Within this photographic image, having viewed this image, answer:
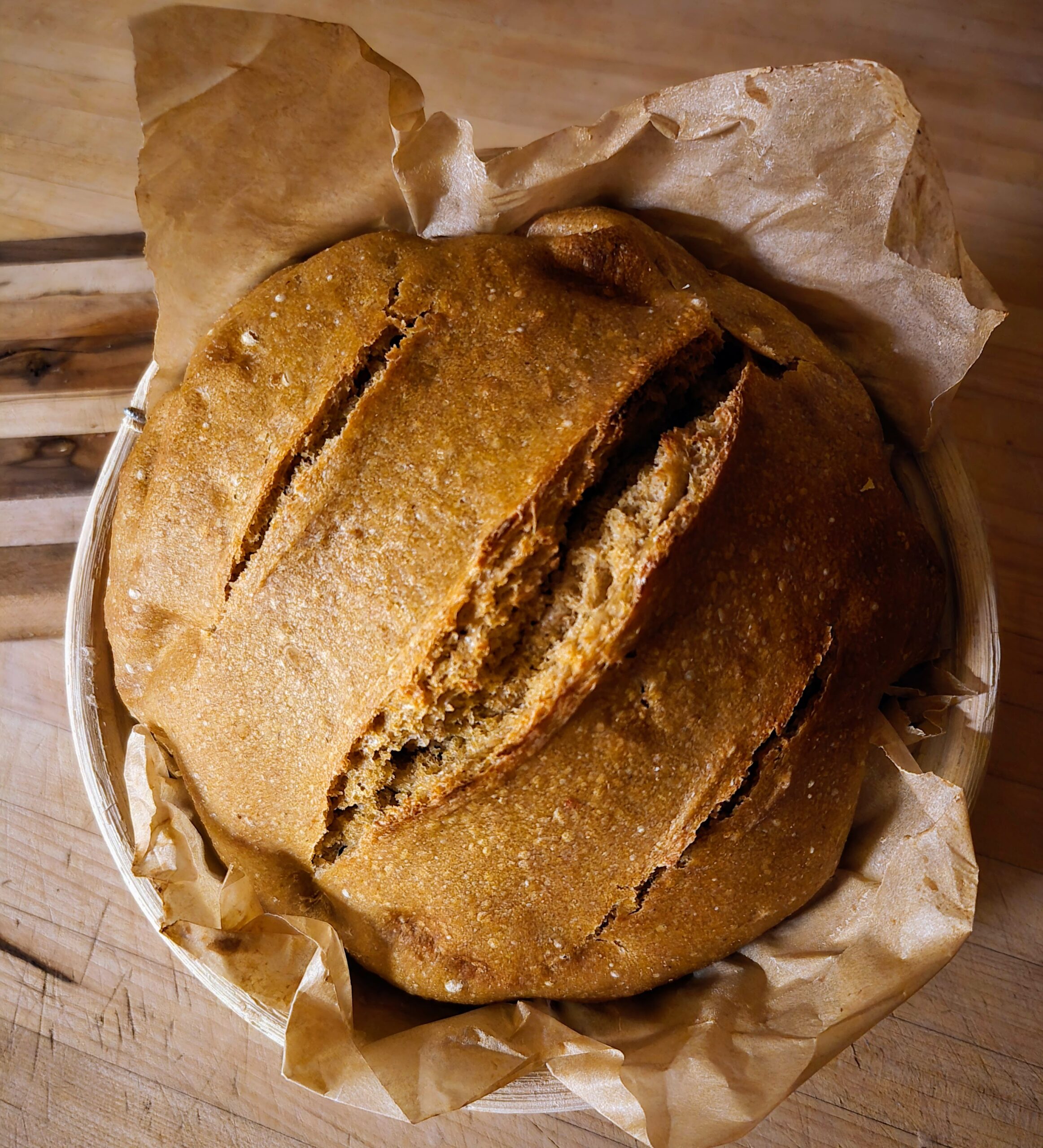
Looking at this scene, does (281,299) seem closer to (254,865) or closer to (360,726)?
(360,726)

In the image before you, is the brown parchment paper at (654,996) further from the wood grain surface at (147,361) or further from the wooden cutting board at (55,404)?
the wooden cutting board at (55,404)

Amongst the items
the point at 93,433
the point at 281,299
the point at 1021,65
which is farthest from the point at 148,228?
the point at 1021,65

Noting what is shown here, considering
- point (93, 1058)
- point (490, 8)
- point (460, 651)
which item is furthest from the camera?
point (490, 8)

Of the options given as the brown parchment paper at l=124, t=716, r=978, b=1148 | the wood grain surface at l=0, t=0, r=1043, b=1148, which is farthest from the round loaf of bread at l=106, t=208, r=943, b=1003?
the wood grain surface at l=0, t=0, r=1043, b=1148

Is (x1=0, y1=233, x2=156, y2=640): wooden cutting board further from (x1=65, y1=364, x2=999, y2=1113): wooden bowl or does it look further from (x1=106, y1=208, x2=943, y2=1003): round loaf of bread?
(x1=106, y1=208, x2=943, y2=1003): round loaf of bread

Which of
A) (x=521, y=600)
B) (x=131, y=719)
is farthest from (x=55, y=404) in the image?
(x=521, y=600)

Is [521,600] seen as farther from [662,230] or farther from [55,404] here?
[55,404]

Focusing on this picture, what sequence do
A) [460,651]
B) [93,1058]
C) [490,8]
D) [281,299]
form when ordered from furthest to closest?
[490,8]
[93,1058]
[281,299]
[460,651]

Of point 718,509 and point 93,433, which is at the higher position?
point 718,509
